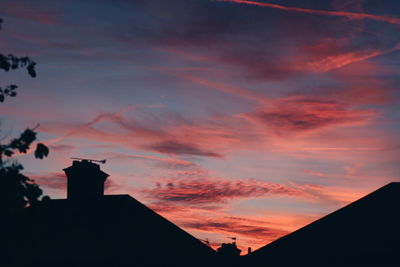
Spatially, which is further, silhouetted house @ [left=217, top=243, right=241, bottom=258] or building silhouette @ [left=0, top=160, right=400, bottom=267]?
silhouetted house @ [left=217, top=243, right=241, bottom=258]

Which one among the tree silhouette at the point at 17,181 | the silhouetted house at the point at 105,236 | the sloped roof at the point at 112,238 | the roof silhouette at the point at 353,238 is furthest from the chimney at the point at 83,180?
the tree silhouette at the point at 17,181

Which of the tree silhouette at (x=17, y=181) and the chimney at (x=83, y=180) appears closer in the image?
the tree silhouette at (x=17, y=181)

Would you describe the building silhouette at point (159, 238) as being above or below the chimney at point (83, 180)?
below

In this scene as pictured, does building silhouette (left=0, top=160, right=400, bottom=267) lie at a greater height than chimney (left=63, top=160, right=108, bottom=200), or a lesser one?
lesser

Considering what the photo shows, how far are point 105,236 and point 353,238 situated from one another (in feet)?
39.5

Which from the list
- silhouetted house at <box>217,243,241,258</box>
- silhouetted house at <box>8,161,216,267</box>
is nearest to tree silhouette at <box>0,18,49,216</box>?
silhouetted house at <box>8,161,216,267</box>

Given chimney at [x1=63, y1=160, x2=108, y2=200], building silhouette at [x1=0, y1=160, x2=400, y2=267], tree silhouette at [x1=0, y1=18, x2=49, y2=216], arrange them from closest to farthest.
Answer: tree silhouette at [x1=0, y1=18, x2=49, y2=216] < building silhouette at [x1=0, y1=160, x2=400, y2=267] < chimney at [x1=63, y1=160, x2=108, y2=200]

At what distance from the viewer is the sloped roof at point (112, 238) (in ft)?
83.8

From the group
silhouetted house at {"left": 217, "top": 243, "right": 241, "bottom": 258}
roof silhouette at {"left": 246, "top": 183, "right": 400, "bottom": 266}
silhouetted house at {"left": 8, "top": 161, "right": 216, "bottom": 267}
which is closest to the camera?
roof silhouette at {"left": 246, "top": 183, "right": 400, "bottom": 266}

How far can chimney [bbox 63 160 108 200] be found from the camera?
1155 inches

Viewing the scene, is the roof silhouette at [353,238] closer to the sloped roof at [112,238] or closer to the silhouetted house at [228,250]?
the sloped roof at [112,238]

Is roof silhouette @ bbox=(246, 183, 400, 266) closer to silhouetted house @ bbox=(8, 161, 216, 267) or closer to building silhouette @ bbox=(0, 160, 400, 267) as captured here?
building silhouette @ bbox=(0, 160, 400, 267)

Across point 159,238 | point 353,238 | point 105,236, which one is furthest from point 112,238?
point 353,238

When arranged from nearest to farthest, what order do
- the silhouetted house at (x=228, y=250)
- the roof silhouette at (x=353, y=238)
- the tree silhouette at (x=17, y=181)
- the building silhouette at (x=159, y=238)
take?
the tree silhouette at (x=17, y=181)
the roof silhouette at (x=353, y=238)
the building silhouette at (x=159, y=238)
the silhouetted house at (x=228, y=250)
